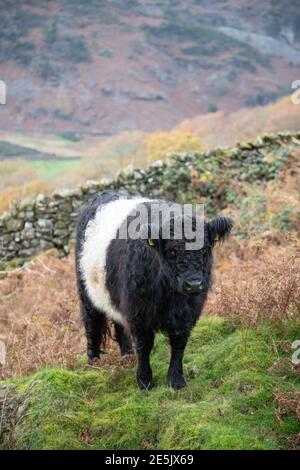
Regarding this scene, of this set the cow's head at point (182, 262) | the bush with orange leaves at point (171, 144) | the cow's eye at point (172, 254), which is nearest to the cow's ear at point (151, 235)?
the cow's head at point (182, 262)

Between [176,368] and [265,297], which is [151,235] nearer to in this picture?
[176,368]

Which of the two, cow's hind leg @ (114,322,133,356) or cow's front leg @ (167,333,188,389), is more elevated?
cow's front leg @ (167,333,188,389)

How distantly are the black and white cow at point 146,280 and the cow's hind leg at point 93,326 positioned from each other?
6.3 inches

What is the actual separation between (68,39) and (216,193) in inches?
1003

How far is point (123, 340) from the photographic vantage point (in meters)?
6.93

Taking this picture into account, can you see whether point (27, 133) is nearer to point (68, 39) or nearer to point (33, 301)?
point (68, 39)

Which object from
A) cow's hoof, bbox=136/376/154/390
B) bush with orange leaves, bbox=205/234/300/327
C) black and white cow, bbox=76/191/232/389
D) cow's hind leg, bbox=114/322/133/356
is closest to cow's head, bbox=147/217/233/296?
black and white cow, bbox=76/191/232/389

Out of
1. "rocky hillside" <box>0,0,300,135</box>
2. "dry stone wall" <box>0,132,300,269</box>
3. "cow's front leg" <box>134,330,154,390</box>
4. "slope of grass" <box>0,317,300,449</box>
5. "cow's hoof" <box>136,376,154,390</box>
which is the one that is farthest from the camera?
"rocky hillside" <box>0,0,300,135</box>

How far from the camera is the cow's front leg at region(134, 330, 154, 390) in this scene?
563 centimetres

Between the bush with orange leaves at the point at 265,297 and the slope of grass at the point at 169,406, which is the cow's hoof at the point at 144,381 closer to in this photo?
the slope of grass at the point at 169,406

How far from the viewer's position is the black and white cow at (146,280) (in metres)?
5.07

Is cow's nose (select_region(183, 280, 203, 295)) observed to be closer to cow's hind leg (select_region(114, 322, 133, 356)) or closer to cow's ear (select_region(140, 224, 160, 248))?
cow's ear (select_region(140, 224, 160, 248))

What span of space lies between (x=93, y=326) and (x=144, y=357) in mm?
1356
